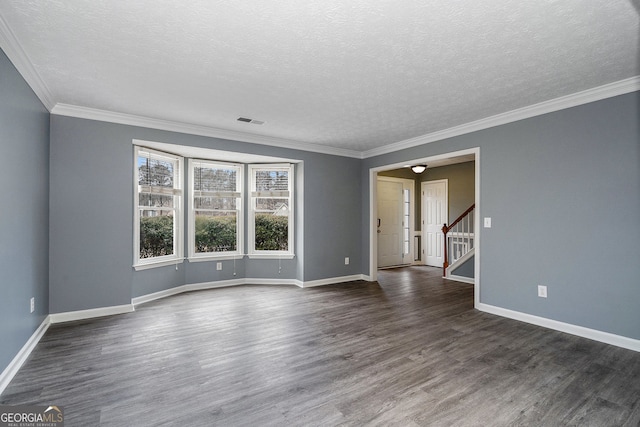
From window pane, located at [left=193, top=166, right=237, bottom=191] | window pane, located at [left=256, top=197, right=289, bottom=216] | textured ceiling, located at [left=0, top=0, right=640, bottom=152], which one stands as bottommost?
window pane, located at [left=256, top=197, right=289, bottom=216]

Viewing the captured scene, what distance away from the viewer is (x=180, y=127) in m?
4.57

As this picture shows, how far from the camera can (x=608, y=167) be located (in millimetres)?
3275

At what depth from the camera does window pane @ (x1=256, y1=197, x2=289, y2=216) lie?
6.00 m

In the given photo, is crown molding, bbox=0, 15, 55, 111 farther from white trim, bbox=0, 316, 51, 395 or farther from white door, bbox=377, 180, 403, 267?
white door, bbox=377, 180, 403, 267

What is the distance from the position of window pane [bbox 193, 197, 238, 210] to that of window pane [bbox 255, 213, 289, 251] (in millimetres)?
497

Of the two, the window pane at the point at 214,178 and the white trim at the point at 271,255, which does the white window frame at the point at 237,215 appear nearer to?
the window pane at the point at 214,178

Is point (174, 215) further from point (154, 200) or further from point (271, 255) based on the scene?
point (271, 255)

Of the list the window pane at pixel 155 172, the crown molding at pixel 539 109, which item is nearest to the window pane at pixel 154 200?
the window pane at pixel 155 172

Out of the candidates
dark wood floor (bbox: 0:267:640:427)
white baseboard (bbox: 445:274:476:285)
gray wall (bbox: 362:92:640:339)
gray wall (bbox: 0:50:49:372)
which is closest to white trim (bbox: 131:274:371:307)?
dark wood floor (bbox: 0:267:640:427)

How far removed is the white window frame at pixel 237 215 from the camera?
543 centimetres

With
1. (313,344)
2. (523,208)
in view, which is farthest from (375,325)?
(523,208)

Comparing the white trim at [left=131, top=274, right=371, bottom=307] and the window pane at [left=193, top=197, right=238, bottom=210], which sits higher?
the window pane at [left=193, top=197, right=238, bottom=210]

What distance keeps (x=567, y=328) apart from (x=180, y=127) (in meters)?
5.51

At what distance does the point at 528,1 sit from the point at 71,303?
5.34m
